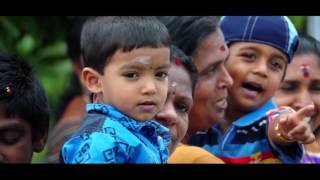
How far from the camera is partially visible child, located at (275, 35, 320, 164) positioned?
6.49 feet

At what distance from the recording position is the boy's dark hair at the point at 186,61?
5.88 ft

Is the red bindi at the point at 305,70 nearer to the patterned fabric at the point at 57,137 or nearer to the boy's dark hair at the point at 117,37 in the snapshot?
the boy's dark hair at the point at 117,37

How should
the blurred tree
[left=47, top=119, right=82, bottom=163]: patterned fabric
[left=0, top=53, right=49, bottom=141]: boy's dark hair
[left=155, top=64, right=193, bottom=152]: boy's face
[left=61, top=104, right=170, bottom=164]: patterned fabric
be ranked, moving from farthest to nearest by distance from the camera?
the blurred tree, [left=47, top=119, right=82, bottom=163]: patterned fabric, [left=155, top=64, right=193, bottom=152]: boy's face, [left=0, top=53, right=49, bottom=141]: boy's dark hair, [left=61, top=104, right=170, bottom=164]: patterned fabric

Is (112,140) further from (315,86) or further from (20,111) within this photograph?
(315,86)

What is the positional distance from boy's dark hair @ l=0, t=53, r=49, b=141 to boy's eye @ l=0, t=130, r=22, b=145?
0.03 metres

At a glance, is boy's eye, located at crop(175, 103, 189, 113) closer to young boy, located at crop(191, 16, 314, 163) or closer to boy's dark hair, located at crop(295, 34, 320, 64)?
young boy, located at crop(191, 16, 314, 163)

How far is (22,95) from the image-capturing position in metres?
1.67

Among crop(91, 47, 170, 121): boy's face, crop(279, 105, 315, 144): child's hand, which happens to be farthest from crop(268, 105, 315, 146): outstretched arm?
crop(91, 47, 170, 121): boy's face

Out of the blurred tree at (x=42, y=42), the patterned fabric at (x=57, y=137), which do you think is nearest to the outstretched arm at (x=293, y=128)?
the patterned fabric at (x=57, y=137)

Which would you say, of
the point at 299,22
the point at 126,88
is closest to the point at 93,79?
the point at 126,88

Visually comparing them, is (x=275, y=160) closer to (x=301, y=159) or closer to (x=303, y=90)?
(x=301, y=159)

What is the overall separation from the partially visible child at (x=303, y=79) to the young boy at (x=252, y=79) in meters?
0.03
